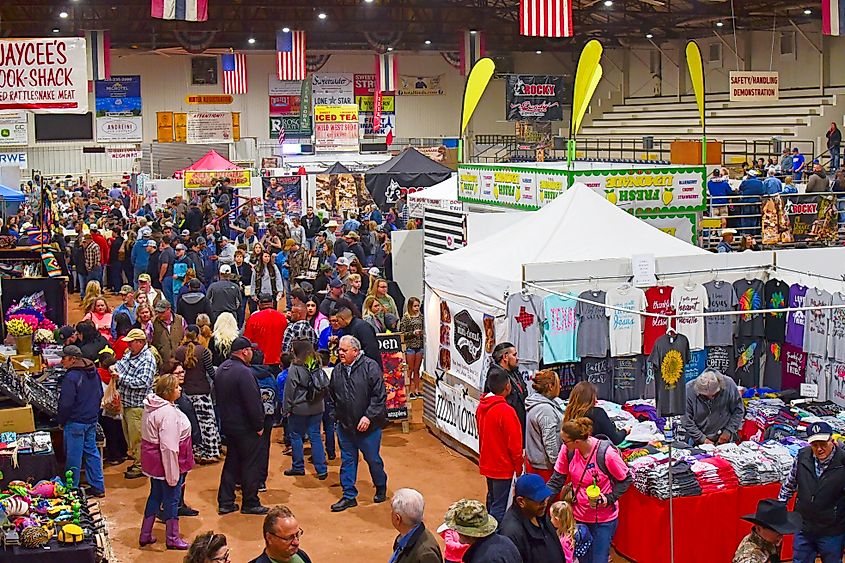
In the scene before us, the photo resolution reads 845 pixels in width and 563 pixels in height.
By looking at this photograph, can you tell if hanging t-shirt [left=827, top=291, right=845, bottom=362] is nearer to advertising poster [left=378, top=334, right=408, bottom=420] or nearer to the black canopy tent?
advertising poster [left=378, top=334, right=408, bottom=420]

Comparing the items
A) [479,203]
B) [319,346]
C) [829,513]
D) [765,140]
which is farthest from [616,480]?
[765,140]

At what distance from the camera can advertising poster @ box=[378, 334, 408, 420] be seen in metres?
11.0

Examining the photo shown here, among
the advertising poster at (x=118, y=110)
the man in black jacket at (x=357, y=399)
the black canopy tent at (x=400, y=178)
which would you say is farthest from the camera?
the advertising poster at (x=118, y=110)

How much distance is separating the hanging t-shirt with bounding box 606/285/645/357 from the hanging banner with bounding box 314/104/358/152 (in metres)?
24.4

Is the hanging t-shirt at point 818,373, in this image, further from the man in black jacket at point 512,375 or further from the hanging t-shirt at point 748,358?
the man in black jacket at point 512,375

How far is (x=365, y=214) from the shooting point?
75.3 feet

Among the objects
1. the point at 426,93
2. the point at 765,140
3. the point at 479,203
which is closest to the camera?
the point at 479,203

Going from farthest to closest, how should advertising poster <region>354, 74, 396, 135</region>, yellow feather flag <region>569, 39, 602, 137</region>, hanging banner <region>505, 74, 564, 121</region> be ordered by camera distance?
advertising poster <region>354, 74, 396, 135</region> < hanging banner <region>505, 74, 564, 121</region> < yellow feather flag <region>569, 39, 602, 137</region>

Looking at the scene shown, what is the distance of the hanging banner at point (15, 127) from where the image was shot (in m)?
29.8

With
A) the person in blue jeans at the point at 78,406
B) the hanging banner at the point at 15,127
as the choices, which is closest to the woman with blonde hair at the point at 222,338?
the person in blue jeans at the point at 78,406

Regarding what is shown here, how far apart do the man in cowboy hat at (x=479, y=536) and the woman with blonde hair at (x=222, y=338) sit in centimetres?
552

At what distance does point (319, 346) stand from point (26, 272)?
5.26 meters

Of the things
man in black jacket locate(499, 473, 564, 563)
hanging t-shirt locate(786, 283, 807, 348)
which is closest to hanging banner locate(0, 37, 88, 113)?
hanging t-shirt locate(786, 283, 807, 348)

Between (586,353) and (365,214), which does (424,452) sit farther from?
(365,214)
